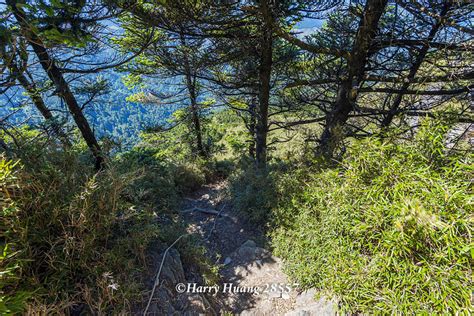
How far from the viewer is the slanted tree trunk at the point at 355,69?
3.35 metres

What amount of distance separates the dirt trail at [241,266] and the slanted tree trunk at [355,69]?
2.24 metres

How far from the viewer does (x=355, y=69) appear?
12.6 feet

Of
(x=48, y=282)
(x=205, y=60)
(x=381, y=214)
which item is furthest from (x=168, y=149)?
(x=381, y=214)

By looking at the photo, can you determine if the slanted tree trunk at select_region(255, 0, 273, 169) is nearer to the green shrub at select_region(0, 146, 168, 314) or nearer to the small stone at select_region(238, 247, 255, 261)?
the small stone at select_region(238, 247, 255, 261)

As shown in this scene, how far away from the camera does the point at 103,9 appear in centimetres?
334

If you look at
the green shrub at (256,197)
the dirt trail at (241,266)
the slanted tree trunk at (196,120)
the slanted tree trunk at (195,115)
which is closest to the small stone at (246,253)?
the dirt trail at (241,266)

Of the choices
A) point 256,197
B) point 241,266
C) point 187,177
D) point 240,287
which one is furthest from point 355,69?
point 187,177

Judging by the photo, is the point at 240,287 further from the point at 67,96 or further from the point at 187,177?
the point at 67,96

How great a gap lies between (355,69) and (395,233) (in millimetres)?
2995

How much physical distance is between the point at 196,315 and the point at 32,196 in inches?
86.1

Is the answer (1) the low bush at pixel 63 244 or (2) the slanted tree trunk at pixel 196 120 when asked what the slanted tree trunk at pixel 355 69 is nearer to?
(1) the low bush at pixel 63 244

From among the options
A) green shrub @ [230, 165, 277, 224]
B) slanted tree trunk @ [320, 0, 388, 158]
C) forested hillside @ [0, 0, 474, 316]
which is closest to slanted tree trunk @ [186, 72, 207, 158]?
forested hillside @ [0, 0, 474, 316]

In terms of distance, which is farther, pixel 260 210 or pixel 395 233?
pixel 260 210

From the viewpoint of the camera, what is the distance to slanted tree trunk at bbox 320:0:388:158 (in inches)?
132
